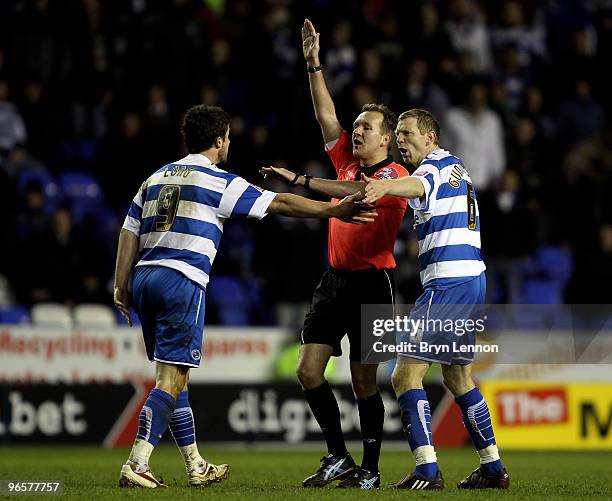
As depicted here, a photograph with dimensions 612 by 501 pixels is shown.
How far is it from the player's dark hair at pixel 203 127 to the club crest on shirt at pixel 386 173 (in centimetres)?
106

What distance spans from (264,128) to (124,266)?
7.46 metres

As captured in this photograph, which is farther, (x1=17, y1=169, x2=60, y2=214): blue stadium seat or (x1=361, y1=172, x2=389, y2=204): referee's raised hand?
(x1=17, y1=169, x2=60, y2=214): blue stadium seat

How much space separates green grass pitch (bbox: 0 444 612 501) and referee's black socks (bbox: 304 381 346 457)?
376 mm

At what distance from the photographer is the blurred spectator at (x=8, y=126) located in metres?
14.2

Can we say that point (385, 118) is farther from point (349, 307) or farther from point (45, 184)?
point (45, 184)

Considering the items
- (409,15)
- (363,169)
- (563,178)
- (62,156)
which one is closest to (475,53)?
(409,15)

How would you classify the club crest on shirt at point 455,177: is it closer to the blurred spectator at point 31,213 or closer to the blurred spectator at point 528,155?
the blurred spectator at point 31,213

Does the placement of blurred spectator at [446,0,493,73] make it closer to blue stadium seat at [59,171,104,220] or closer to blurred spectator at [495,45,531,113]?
blurred spectator at [495,45,531,113]

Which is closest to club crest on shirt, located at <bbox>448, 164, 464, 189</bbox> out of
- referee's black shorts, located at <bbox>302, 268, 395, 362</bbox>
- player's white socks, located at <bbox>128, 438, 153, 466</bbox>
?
referee's black shorts, located at <bbox>302, 268, 395, 362</bbox>

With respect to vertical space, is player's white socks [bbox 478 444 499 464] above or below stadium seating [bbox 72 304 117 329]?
below

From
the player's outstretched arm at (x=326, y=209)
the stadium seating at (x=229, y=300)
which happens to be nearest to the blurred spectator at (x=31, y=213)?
the stadium seating at (x=229, y=300)

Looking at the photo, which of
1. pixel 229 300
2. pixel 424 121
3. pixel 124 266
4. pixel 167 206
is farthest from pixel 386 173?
pixel 229 300

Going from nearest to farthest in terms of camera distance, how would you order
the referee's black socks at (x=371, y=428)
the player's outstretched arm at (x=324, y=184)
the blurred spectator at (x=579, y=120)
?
the player's outstretched arm at (x=324, y=184) < the referee's black socks at (x=371, y=428) < the blurred spectator at (x=579, y=120)

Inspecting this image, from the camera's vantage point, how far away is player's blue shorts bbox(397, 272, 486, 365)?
727 centimetres
